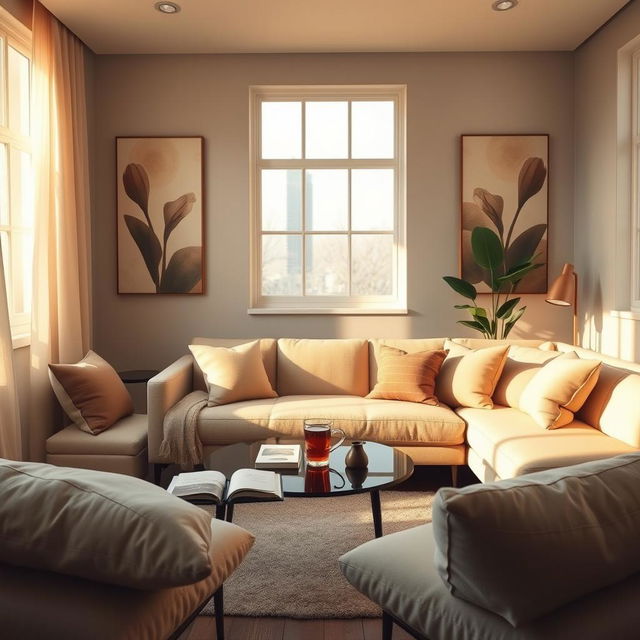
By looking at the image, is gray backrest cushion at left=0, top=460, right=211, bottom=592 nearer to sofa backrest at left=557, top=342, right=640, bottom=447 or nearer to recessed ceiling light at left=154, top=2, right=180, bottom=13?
sofa backrest at left=557, top=342, right=640, bottom=447

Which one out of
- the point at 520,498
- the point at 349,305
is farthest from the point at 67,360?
the point at 520,498

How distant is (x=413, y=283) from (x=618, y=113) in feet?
5.61

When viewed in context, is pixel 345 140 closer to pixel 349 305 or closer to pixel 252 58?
pixel 252 58

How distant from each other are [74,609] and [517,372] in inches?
121

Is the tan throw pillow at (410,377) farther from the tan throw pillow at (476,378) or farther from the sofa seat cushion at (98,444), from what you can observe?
the sofa seat cushion at (98,444)

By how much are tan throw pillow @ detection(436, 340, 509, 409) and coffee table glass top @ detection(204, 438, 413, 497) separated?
935 mm

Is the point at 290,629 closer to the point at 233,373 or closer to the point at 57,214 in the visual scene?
the point at 233,373

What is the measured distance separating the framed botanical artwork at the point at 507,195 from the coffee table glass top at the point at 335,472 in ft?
7.49

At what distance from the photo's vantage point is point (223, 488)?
235 centimetres

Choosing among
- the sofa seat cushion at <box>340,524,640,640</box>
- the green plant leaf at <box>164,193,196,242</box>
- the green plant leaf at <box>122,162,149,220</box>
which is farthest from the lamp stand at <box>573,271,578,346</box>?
the sofa seat cushion at <box>340,524,640,640</box>

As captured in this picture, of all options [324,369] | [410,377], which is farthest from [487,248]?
[324,369]

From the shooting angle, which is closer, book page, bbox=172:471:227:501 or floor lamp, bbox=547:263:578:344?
book page, bbox=172:471:227:501

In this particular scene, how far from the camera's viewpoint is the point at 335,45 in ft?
15.4

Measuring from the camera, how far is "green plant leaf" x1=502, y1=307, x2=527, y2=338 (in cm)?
466
